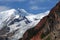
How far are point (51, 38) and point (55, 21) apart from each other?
1117 cm

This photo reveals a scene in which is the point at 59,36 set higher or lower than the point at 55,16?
lower

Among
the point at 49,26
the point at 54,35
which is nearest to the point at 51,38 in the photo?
the point at 54,35

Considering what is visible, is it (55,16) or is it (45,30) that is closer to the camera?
(55,16)

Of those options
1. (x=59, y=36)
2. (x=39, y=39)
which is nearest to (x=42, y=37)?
(x=39, y=39)

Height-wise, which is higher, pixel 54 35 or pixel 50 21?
pixel 50 21

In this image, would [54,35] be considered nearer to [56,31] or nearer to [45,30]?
[56,31]

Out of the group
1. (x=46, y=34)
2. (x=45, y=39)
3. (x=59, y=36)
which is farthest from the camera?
(x=46, y=34)

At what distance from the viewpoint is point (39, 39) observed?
164m

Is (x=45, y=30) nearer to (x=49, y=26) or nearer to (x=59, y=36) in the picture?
(x=49, y=26)

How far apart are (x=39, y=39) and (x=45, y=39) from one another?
15.7 meters

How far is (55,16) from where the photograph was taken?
154 metres

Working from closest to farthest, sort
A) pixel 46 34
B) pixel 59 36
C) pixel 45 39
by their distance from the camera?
pixel 59 36, pixel 45 39, pixel 46 34

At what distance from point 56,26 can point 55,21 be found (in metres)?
6.65

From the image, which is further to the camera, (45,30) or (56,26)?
(45,30)
